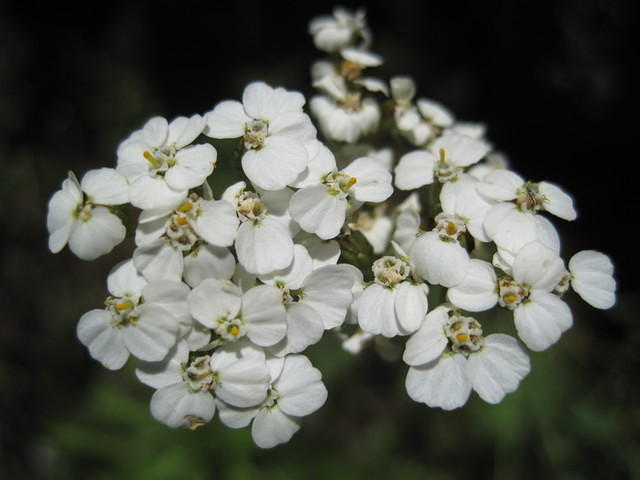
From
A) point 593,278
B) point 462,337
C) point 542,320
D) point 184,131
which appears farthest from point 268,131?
point 593,278

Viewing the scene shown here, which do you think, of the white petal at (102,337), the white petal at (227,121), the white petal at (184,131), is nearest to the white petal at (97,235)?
the white petal at (102,337)

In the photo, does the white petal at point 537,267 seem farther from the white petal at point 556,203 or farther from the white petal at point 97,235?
the white petal at point 97,235

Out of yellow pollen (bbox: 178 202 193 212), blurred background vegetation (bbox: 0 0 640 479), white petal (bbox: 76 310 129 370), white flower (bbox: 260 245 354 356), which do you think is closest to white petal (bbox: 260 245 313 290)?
white flower (bbox: 260 245 354 356)

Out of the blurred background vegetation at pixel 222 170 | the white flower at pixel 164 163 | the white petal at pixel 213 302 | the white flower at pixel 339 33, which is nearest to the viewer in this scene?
the white petal at pixel 213 302

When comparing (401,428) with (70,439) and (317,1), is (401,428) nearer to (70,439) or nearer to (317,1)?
(70,439)

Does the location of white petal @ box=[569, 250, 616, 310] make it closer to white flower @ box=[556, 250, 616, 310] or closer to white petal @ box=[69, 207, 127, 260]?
white flower @ box=[556, 250, 616, 310]

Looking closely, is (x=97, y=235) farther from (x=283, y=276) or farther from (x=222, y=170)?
(x=222, y=170)
